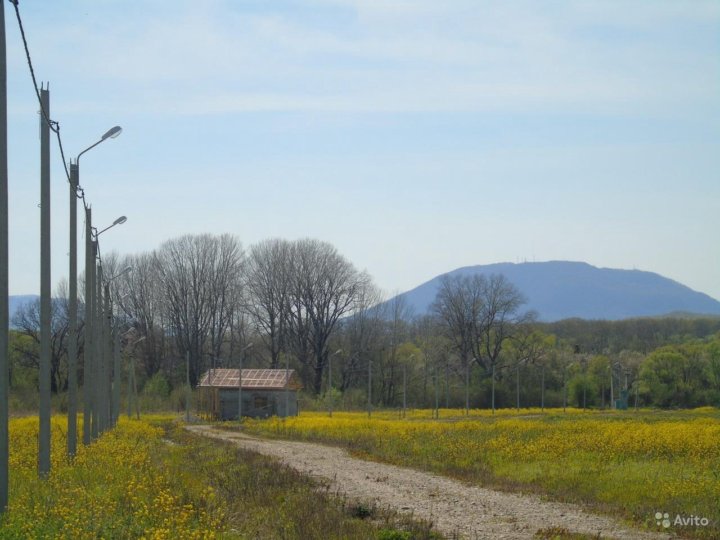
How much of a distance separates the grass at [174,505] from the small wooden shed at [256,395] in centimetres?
4246

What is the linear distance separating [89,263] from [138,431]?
1020 cm

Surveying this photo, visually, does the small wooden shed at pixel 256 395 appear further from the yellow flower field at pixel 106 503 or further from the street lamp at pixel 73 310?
the yellow flower field at pixel 106 503

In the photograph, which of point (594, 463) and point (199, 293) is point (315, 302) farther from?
point (594, 463)

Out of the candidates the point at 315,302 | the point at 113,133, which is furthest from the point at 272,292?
the point at 113,133

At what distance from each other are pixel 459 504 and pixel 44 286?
7.60m

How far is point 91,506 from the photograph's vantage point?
11508 millimetres

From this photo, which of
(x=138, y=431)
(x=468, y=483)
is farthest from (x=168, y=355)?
(x=468, y=483)

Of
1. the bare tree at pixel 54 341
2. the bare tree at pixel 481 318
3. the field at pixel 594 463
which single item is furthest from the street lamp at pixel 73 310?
the bare tree at pixel 481 318

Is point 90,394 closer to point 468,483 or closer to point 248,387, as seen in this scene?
point 468,483

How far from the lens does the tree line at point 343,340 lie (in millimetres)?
81438

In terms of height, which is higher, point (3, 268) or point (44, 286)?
point (44, 286)

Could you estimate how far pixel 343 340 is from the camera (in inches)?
3423

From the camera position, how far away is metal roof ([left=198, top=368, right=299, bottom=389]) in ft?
208

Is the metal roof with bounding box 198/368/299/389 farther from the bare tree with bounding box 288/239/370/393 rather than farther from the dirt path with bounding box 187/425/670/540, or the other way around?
the dirt path with bounding box 187/425/670/540
